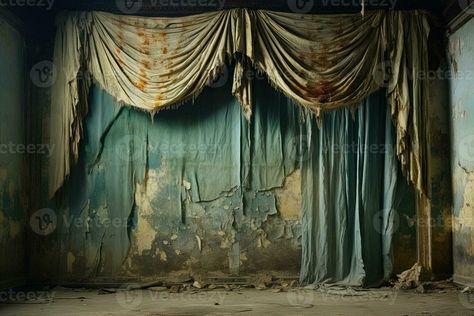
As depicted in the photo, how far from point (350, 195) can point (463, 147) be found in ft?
3.63

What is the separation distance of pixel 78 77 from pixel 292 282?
2838 millimetres

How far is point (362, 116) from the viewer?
5441 mm

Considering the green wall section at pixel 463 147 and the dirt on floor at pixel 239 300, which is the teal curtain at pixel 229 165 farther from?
the green wall section at pixel 463 147

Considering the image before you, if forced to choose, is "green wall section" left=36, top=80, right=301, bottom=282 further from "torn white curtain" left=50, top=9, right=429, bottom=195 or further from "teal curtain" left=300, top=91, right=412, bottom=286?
"torn white curtain" left=50, top=9, right=429, bottom=195

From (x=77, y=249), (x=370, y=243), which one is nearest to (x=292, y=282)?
(x=370, y=243)

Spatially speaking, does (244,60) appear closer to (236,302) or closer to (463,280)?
(236,302)

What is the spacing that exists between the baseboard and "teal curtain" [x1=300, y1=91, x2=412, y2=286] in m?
0.60

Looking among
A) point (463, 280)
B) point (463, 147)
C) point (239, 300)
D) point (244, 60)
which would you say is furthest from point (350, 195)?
point (244, 60)

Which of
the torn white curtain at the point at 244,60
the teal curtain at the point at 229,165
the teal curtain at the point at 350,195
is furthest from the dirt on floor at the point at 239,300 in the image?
the torn white curtain at the point at 244,60

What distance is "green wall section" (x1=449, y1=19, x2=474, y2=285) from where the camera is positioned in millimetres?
4953

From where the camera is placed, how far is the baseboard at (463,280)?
4945 millimetres

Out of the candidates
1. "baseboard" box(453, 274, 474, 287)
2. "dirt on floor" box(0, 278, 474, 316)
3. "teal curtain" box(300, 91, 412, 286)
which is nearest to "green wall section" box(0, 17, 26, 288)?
"dirt on floor" box(0, 278, 474, 316)

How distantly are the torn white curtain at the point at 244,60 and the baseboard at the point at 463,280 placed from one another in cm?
90

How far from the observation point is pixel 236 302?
4617 mm
